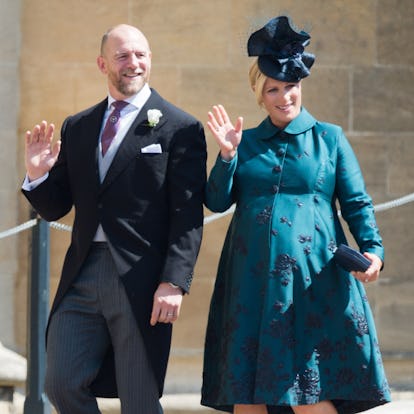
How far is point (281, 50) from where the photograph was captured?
4996mm

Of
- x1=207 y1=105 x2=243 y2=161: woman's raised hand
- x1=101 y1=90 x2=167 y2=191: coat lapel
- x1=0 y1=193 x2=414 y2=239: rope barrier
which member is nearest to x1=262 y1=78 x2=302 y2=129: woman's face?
x1=207 y1=105 x2=243 y2=161: woman's raised hand

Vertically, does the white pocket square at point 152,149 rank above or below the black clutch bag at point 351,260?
above

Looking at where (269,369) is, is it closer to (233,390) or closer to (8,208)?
(233,390)

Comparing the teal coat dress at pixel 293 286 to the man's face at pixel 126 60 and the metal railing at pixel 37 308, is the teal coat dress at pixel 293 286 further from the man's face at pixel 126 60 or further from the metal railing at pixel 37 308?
the metal railing at pixel 37 308

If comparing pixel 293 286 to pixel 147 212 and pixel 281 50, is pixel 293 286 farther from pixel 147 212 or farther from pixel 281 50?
pixel 281 50

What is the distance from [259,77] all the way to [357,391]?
4.00 ft

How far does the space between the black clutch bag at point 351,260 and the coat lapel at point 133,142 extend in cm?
81

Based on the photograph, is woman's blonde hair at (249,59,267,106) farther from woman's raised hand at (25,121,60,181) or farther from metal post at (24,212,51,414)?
metal post at (24,212,51,414)

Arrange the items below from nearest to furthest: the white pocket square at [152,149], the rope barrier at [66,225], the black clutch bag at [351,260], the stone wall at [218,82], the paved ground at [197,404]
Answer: the black clutch bag at [351,260] → the white pocket square at [152,149] → the rope barrier at [66,225] → the paved ground at [197,404] → the stone wall at [218,82]

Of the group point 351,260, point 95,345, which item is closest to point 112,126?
point 95,345

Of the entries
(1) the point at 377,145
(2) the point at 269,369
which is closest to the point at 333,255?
(2) the point at 269,369

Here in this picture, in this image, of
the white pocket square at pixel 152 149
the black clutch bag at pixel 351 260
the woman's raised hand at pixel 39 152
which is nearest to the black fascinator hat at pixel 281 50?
the white pocket square at pixel 152 149

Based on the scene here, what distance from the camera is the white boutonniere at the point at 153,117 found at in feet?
16.1

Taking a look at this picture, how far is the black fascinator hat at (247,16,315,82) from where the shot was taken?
16.2 feet
